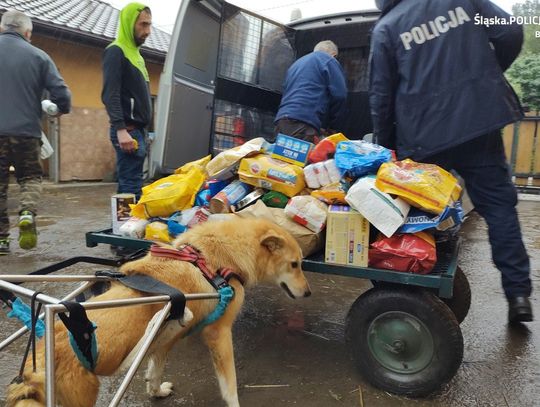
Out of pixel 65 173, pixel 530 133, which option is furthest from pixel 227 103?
pixel 530 133

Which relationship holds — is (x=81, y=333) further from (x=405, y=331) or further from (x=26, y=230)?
(x=26, y=230)

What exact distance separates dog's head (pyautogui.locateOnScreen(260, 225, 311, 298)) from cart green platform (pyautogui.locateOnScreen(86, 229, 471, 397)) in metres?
0.15

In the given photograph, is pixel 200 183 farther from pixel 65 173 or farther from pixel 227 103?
pixel 65 173

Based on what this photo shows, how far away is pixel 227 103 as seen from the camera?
15.4ft

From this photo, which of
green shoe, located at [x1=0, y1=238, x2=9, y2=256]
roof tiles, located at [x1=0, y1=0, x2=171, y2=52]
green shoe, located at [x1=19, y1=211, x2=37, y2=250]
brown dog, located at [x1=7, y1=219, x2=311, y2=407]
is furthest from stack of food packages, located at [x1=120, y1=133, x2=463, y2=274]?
roof tiles, located at [x1=0, y1=0, x2=171, y2=52]

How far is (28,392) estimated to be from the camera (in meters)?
1.48

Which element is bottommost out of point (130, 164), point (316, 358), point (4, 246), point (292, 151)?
point (4, 246)

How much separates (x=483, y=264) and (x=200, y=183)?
11.0ft

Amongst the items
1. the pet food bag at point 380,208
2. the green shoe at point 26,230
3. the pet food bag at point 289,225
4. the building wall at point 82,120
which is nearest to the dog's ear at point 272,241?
the pet food bag at point 289,225

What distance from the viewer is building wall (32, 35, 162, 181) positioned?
9.96m

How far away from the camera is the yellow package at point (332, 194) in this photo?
260 cm

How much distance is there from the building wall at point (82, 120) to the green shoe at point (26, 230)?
6136 mm

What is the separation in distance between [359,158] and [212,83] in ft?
8.96

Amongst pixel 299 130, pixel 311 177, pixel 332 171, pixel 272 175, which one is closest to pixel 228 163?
pixel 272 175
